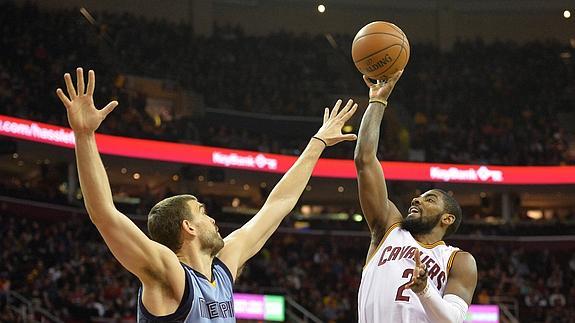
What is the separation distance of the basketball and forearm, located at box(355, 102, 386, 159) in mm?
323

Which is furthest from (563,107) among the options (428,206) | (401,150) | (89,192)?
(89,192)

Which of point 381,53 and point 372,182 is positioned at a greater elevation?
point 381,53

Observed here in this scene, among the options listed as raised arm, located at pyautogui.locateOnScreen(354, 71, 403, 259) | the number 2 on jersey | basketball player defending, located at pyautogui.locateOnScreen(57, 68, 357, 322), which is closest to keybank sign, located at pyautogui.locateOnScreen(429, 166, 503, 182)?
raised arm, located at pyautogui.locateOnScreen(354, 71, 403, 259)

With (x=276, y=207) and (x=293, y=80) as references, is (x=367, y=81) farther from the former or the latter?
(x=293, y=80)

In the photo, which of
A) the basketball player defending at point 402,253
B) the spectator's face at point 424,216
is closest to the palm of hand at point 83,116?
the basketball player defending at point 402,253

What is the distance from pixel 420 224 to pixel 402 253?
255 millimetres

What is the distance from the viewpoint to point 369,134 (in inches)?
201

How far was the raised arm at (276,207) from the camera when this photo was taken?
3996 mm

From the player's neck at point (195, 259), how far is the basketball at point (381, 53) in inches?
88.0

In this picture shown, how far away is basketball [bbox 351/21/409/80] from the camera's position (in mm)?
5422

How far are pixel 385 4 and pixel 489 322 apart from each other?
14.5m

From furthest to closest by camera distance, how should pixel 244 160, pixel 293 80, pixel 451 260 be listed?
pixel 293 80
pixel 244 160
pixel 451 260

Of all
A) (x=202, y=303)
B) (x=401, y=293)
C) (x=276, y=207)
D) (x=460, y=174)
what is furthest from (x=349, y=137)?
(x=460, y=174)

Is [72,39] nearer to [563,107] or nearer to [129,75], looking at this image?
[129,75]
